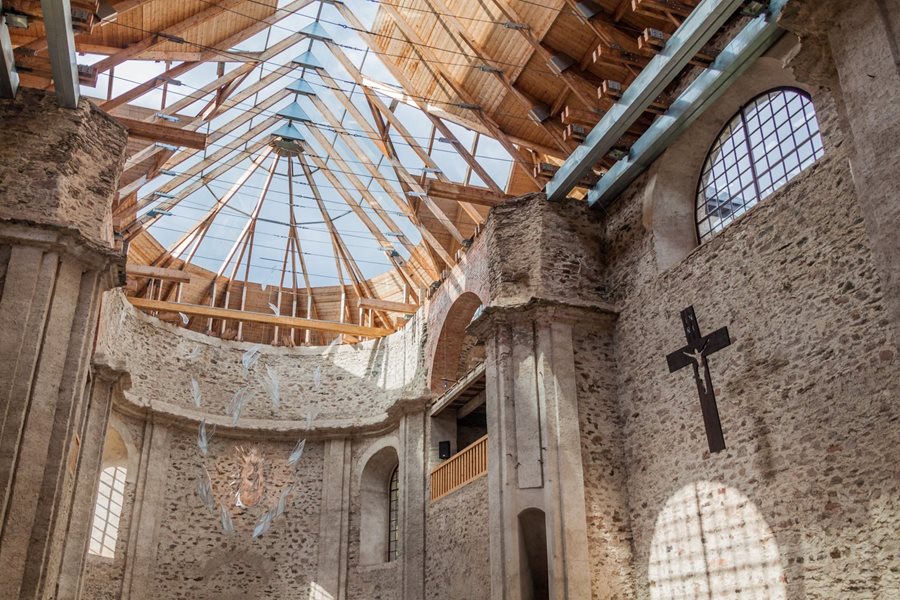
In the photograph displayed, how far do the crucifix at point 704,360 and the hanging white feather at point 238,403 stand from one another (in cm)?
1150

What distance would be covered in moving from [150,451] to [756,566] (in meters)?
13.6

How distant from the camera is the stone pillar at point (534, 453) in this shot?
12.1m

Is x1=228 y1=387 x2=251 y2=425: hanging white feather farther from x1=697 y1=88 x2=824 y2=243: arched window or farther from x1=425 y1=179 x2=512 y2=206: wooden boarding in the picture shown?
x1=697 y1=88 x2=824 y2=243: arched window

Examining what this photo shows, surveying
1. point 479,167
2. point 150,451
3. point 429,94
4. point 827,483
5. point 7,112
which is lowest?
point 827,483

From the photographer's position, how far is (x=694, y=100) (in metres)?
12.0

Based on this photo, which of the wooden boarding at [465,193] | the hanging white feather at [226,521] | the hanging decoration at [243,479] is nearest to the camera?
the wooden boarding at [465,193]

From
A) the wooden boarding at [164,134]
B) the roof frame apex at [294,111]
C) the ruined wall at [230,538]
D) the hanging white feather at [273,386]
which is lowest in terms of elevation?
the ruined wall at [230,538]

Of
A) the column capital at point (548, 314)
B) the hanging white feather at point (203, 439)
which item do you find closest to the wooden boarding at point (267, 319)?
the hanging white feather at point (203, 439)

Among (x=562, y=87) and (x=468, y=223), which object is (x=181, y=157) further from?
(x=562, y=87)

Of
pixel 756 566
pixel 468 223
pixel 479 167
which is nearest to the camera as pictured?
pixel 756 566

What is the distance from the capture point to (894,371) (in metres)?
8.36

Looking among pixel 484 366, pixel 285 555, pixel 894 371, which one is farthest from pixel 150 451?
pixel 894 371

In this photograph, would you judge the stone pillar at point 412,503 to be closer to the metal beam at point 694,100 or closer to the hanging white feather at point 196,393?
the hanging white feather at point 196,393

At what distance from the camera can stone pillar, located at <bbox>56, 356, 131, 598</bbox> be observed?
48.6 ft
